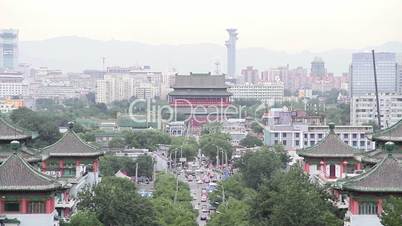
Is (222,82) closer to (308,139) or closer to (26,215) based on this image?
(308,139)

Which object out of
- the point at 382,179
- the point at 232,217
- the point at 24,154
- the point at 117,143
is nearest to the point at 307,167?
Result: the point at 232,217

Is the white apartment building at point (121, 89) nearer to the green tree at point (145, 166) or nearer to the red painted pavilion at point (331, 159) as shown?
the green tree at point (145, 166)

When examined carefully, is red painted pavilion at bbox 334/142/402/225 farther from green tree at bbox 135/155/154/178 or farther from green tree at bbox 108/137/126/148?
green tree at bbox 108/137/126/148

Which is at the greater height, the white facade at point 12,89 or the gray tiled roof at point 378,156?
the white facade at point 12,89

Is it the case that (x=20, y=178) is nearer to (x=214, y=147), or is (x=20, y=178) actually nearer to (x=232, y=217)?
(x=232, y=217)

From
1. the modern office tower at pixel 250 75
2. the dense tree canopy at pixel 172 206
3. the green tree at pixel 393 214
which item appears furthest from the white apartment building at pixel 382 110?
the modern office tower at pixel 250 75

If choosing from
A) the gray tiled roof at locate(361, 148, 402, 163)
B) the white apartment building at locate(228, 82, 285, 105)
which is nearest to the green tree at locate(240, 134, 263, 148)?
the gray tiled roof at locate(361, 148, 402, 163)

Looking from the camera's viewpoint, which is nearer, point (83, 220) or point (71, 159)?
point (83, 220)

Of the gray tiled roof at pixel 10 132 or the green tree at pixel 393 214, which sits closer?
the green tree at pixel 393 214
